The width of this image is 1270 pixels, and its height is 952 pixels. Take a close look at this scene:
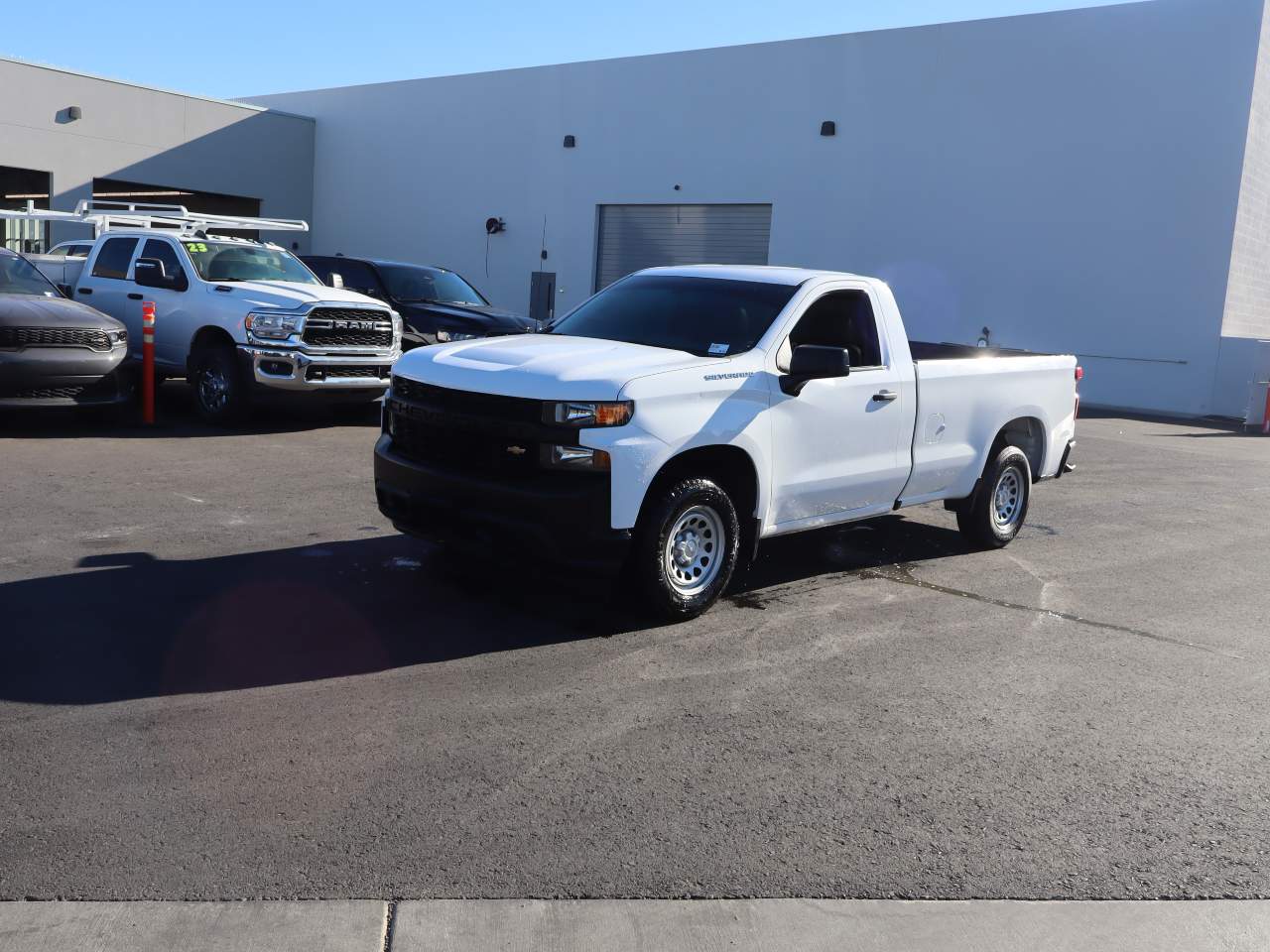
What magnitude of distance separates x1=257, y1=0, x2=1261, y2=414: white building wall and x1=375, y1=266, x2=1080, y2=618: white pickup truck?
1552 cm

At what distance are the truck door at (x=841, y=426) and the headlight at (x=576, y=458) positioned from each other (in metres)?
1.25

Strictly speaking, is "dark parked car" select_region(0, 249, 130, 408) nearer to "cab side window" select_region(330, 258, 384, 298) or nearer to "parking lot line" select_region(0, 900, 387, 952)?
"cab side window" select_region(330, 258, 384, 298)

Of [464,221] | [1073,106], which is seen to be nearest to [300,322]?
[1073,106]

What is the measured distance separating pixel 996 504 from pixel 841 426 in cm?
236

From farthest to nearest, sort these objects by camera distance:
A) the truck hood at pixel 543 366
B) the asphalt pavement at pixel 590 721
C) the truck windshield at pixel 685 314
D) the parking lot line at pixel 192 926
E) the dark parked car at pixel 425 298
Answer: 1. the dark parked car at pixel 425 298
2. the truck windshield at pixel 685 314
3. the truck hood at pixel 543 366
4. the asphalt pavement at pixel 590 721
5. the parking lot line at pixel 192 926

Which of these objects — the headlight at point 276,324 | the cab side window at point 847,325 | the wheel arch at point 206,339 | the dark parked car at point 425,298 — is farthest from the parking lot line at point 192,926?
the dark parked car at point 425,298

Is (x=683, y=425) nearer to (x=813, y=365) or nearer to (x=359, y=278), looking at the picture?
(x=813, y=365)

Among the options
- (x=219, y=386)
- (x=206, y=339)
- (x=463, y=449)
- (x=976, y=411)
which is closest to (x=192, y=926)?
(x=463, y=449)

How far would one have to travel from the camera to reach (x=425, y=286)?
654 inches

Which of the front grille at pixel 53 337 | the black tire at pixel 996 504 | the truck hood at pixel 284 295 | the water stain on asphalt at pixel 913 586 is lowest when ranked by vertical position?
the water stain on asphalt at pixel 913 586

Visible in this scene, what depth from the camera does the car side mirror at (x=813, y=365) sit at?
666cm

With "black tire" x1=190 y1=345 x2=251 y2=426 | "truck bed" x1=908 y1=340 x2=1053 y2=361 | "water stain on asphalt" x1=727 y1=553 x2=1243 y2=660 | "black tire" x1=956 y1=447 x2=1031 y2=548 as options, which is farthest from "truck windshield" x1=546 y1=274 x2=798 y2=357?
"black tire" x1=190 y1=345 x2=251 y2=426

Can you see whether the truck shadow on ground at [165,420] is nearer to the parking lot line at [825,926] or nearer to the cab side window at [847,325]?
the cab side window at [847,325]

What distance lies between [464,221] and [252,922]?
1143 inches
